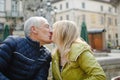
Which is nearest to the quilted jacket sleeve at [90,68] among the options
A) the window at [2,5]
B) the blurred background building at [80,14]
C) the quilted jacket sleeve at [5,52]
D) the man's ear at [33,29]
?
the man's ear at [33,29]

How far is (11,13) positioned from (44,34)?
41.0 metres

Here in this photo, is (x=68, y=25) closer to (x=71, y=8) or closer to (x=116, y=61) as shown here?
(x=116, y=61)

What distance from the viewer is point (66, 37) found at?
9.80 feet

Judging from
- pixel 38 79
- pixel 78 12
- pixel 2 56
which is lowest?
pixel 38 79

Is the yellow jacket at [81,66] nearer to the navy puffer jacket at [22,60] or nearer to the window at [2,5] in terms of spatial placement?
the navy puffer jacket at [22,60]

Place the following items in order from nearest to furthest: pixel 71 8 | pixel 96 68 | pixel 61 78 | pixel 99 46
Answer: pixel 96 68
pixel 61 78
pixel 99 46
pixel 71 8

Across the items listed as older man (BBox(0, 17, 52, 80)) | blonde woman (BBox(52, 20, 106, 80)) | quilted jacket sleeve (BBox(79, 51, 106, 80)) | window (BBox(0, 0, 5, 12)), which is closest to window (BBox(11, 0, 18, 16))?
window (BBox(0, 0, 5, 12))

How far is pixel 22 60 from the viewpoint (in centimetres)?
298

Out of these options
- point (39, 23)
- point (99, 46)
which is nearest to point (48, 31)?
point (39, 23)

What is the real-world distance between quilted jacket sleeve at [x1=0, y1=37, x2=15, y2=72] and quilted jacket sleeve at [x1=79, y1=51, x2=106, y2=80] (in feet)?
2.26

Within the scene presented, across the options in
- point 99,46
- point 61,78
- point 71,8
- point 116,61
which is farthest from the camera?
point 71,8

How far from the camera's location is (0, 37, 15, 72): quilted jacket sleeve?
2.86 m

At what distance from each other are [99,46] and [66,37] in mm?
25308

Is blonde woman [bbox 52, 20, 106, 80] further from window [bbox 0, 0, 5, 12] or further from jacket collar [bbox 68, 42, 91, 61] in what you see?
window [bbox 0, 0, 5, 12]
